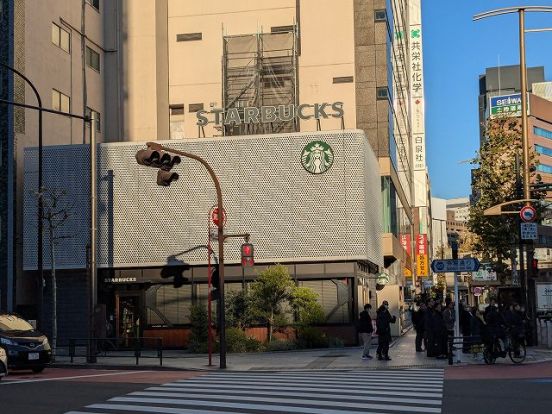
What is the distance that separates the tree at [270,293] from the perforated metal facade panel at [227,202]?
1.90m

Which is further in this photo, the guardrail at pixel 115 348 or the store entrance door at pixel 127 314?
the store entrance door at pixel 127 314

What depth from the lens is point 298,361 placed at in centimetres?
2636

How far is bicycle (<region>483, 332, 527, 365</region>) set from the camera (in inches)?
941

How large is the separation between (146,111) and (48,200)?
13.4 meters

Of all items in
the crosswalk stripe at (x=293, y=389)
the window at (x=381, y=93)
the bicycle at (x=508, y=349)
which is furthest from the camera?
the window at (x=381, y=93)

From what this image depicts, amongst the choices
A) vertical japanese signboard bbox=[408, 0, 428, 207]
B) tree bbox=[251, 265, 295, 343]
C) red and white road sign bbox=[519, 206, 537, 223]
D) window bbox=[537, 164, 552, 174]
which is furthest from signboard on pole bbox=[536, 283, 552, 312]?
window bbox=[537, 164, 552, 174]

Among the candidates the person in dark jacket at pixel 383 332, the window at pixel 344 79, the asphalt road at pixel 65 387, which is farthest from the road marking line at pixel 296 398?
the window at pixel 344 79

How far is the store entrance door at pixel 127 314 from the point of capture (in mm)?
35500

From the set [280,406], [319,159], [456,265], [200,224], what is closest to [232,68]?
[319,159]

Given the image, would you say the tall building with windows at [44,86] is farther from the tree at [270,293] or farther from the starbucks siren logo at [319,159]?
the starbucks siren logo at [319,159]

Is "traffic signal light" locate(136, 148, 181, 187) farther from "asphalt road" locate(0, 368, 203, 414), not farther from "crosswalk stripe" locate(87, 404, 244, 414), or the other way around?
"crosswalk stripe" locate(87, 404, 244, 414)

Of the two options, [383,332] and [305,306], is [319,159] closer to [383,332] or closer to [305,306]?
[305,306]

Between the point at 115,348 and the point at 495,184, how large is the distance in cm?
2412

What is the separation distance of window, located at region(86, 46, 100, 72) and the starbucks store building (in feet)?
31.2
